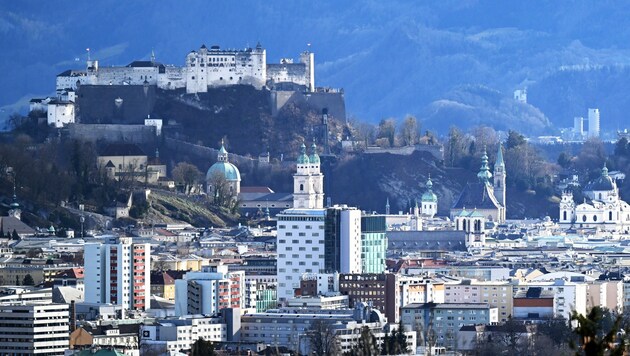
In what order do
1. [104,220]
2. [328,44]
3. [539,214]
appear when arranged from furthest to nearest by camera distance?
[328,44] → [539,214] → [104,220]

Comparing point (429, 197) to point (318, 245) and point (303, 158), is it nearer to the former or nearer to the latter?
point (303, 158)

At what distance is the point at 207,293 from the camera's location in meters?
62.9

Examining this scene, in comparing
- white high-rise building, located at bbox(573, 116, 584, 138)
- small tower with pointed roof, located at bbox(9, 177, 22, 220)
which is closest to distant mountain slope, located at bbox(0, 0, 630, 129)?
white high-rise building, located at bbox(573, 116, 584, 138)

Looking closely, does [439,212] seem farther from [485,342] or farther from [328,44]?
[328,44]

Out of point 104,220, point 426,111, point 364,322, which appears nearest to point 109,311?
point 364,322

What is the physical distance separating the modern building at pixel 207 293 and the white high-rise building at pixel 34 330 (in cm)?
709

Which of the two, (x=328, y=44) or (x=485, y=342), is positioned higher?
(x=328, y=44)

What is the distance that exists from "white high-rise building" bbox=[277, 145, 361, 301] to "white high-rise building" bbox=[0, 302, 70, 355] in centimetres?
1547

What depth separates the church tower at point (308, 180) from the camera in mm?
105125

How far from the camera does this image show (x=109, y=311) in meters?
62.6

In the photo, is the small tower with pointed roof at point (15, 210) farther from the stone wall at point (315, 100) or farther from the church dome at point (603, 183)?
the church dome at point (603, 183)

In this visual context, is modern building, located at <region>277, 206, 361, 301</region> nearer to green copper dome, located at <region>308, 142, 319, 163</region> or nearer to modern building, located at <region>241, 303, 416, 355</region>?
modern building, located at <region>241, 303, 416, 355</region>

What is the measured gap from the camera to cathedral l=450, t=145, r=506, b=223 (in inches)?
4395

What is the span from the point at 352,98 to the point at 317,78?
4039 millimetres
